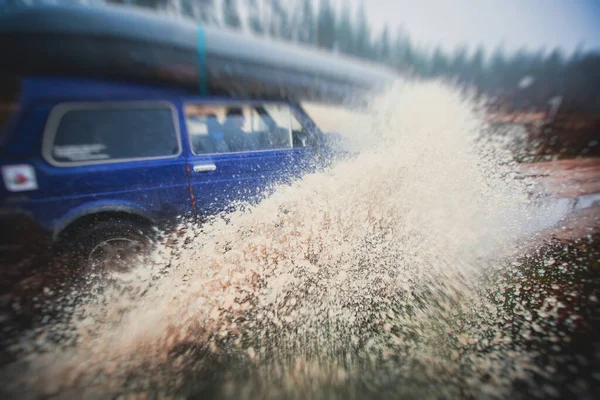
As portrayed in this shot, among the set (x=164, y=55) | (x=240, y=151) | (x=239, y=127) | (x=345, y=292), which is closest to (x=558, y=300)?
(x=345, y=292)

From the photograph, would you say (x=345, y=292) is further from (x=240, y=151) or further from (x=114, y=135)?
(x=114, y=135)

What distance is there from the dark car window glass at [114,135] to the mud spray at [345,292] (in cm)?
101

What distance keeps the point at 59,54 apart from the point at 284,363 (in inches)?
125

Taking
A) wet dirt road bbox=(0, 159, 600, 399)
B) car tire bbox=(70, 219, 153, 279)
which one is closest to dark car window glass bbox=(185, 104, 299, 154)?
car tire bbox=(70, 219, 153, 279)

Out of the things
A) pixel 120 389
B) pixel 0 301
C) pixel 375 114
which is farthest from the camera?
pixel 375 114

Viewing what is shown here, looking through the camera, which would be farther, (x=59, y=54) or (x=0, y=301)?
(x=0, y=301)

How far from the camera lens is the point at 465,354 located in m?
2.11

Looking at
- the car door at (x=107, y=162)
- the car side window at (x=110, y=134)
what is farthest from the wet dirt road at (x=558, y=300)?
the car side window at (x=110, y=134)

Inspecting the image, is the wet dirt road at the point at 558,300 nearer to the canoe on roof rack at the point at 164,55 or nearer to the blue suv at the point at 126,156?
the blue suv at the point at 126,156

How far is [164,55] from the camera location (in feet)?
7.70

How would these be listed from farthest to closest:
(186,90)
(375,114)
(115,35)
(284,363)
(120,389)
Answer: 1. (375,114)
2. (186,90)
3. (115,35)
4. (284,363)
5. (120,389)

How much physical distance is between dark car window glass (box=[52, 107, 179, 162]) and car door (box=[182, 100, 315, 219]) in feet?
0.81

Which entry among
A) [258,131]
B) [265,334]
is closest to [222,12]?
[258,131]

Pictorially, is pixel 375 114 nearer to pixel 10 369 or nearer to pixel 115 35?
pixel 115 35
